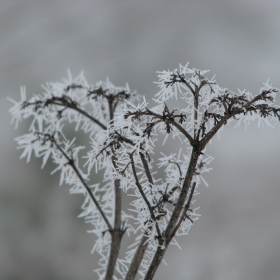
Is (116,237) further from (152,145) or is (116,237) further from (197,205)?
(197,205)

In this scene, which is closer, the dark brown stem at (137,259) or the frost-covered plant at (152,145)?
the frost-covered plant at (152,145)

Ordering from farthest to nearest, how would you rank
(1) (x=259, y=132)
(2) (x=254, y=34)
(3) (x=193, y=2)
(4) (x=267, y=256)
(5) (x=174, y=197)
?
1. (3) (x=193, y=2)
2. (2) (x=254, y=34)
3. (1) (x=259, y=132)
4. (4) (x=267, y=256)
5. (5) (x=174, y=197)

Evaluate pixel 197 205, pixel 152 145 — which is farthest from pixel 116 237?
pixel 197 205

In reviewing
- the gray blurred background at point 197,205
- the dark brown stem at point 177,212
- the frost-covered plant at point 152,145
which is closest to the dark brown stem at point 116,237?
the frost-covered plant at point 152,145

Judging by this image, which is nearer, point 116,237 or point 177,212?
point 177,212

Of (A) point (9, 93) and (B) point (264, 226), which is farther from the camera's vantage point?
(A) point (9, 93)

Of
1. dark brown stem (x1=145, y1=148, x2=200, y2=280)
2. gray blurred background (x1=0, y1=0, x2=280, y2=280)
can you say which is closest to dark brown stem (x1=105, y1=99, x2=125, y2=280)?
dark brown stem (x1=145, y1=148, x2=200, y2=280)

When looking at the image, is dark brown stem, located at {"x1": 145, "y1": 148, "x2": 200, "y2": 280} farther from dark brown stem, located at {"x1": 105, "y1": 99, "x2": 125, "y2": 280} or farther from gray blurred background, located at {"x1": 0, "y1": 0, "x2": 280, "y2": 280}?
gray blurred background, located at {"x1": 0, "y1": 0, "x2": 280, "y2": 280}

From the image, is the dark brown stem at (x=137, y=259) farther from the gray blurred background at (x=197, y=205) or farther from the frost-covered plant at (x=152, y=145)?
the gray blurred background at (x=197, y=205)

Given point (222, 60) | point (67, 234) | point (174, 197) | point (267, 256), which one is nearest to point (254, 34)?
point (222, 60)

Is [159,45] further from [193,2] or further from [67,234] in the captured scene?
[67,234]

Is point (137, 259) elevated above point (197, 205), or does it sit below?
below
